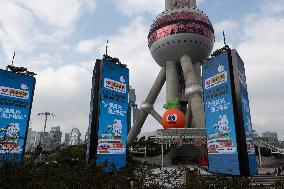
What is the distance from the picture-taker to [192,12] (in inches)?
2667

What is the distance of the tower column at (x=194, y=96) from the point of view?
56.3m

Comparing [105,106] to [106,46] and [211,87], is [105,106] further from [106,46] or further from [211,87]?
[211,87]

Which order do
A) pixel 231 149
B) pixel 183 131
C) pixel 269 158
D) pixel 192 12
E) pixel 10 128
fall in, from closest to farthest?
pixel 231 149 → pixel 10 128 → pixel 269 158 → pixel 183 131 → pixel 192 12

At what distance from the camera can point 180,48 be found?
2625 inches

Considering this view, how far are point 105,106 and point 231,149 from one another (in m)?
12.6

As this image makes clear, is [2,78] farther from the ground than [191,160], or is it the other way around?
[2,78]

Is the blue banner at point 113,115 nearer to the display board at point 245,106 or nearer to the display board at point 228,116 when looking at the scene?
the display board at point 228,116

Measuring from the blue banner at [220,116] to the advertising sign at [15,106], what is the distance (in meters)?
19.2

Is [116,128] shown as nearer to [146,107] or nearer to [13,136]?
[13,136]

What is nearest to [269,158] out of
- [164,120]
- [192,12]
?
[164,120]

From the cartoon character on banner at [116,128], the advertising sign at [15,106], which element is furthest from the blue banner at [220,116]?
the advertising sign at [15,106]

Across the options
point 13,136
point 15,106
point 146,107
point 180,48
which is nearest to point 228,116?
point 13,136

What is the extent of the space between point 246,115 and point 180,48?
4252 cm

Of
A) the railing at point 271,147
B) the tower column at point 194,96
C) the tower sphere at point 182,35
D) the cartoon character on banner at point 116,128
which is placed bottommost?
the railing at point 271,147
